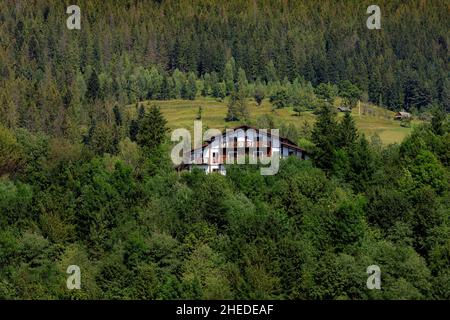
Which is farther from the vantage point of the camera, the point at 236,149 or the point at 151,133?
the point at 151,133

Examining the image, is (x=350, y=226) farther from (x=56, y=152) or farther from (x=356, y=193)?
(x=56, y=152)

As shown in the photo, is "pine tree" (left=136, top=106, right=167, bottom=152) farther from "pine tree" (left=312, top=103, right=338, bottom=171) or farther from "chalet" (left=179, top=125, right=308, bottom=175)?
"pine tree" (left=312, top=103, right=338, bottom=171)

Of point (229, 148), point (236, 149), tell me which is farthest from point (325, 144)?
point (229, 148)

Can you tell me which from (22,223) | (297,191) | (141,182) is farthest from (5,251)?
(297,191)

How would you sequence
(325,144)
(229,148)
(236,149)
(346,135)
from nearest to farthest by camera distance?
(325,144), (346,135), (229,148), (236,149)

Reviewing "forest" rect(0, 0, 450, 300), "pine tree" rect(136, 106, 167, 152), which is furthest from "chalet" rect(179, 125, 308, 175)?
"pine tree" rect(136, 106, 167, 152)

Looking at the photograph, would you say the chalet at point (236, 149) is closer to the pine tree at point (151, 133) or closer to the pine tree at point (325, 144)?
the pine tree at point (325, 144)

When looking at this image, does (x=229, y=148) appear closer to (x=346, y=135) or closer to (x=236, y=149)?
(x=236, y=149)

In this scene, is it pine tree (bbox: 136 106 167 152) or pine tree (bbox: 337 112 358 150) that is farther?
pine tree (bbox: 136 106 167 152)
